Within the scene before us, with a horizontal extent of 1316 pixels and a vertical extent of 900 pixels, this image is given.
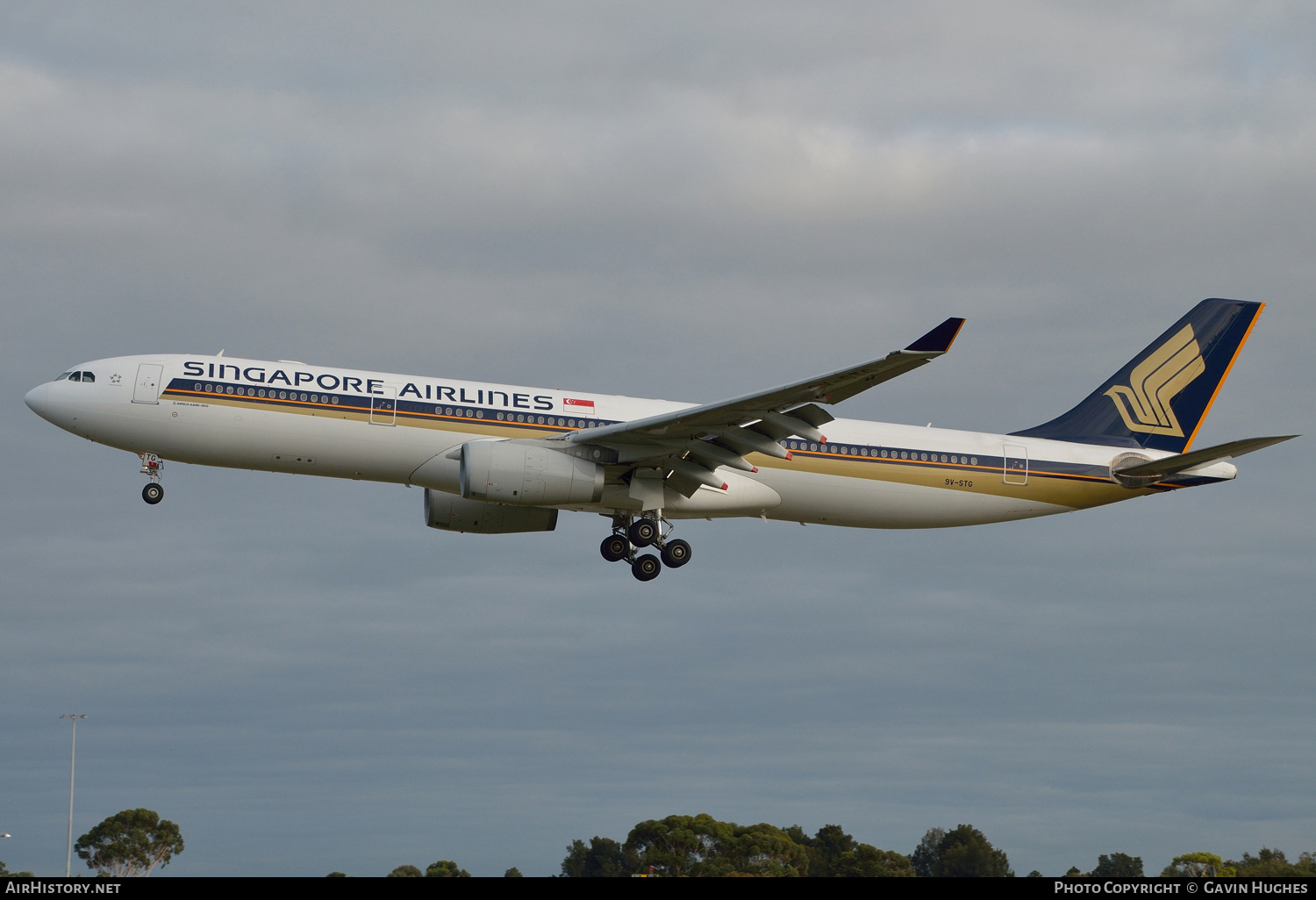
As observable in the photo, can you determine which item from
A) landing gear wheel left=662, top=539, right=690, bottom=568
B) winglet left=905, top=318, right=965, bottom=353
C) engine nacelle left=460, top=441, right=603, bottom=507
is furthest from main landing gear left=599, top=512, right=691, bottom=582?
winglet left=905, top=318, right=965, bottom=353

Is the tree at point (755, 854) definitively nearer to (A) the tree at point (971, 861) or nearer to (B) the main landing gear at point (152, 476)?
(A) the tree at point (971, 861)

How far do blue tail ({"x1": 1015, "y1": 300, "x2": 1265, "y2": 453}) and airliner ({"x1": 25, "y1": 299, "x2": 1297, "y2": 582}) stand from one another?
1.51 m

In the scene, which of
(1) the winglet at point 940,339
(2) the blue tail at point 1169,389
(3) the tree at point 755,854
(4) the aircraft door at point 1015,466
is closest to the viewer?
(1) the winglet at point 940,339

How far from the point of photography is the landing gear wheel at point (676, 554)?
40.3m

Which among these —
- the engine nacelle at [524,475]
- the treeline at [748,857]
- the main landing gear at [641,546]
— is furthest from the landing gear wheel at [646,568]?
the treeline at [748,857]

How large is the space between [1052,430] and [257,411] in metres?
25.0

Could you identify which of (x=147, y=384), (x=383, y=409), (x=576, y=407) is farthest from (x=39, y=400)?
(x=576, y=407)

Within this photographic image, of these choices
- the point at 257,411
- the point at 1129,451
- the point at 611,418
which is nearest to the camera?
the point at 257,411

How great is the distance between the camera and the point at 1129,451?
4331 centimetres
